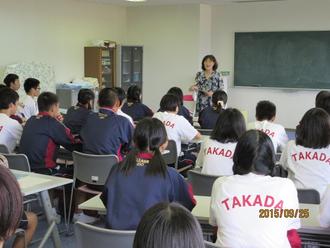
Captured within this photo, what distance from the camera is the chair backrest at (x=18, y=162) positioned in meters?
3.54

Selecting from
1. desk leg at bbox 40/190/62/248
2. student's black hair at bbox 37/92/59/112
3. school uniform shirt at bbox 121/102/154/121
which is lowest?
desk leg at bbox 40/190/62/248

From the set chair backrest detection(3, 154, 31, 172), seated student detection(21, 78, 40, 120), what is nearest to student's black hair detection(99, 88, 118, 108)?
chair backrest detection(3, 154, 31, 172)

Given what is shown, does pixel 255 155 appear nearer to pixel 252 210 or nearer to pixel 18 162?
pixel 252 210

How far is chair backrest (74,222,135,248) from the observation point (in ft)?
6.43

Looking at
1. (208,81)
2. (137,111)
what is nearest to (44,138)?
(137,111)

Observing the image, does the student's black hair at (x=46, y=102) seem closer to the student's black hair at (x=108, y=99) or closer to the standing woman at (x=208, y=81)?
the student's black hair at (x=108, y=99)

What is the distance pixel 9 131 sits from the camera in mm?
4262

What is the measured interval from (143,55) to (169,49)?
0.69 m

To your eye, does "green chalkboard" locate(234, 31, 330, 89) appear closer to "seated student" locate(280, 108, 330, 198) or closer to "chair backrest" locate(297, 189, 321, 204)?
"seated student" locate(280, 108, 330, 198)

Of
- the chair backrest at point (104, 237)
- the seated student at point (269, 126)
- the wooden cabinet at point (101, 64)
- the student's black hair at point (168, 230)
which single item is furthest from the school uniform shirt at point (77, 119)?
the wooden cabinet at point (101, 64)

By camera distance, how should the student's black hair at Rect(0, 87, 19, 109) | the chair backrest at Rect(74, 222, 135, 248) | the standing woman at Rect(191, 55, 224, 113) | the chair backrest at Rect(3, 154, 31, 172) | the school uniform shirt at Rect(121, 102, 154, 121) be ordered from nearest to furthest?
the chair backrest at Rect(74, 222, 135, 248) → the chair backrest at Rect(3, 154, 31, 172) → the student's black hair at Rect(0, 87, 19, 109) → the school uniform shirt at Rect(121, 102, 154, 121) → the standing woman at Rect(191, 55, 224, 113)

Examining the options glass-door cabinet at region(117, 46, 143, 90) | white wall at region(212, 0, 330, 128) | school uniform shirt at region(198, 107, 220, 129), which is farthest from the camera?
glass-door cabinet at region(117, 46, 143, 90)

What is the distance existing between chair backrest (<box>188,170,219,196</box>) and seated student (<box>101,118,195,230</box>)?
1.94 feet

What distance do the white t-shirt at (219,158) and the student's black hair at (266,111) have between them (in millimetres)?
1317
